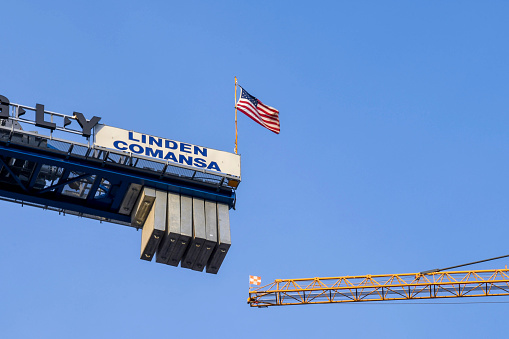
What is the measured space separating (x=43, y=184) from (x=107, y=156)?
5.01m

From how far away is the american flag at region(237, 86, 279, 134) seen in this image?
81500 millimetres

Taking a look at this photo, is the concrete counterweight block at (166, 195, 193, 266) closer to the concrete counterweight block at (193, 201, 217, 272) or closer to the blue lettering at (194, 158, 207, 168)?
the concrete counterweight block at (193, 201, 217, 272)

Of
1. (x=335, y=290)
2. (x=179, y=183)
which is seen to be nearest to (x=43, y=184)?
(x=179, y=183)

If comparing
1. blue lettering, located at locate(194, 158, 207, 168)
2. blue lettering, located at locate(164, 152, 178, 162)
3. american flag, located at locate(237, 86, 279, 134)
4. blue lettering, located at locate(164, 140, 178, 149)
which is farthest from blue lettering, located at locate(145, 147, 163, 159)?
american flag, located at locate(237, 86, 279, 134)

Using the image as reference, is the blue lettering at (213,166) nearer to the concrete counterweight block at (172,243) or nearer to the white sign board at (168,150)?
the white sign board at (168,150)

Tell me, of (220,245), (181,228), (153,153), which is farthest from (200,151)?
(220,245)

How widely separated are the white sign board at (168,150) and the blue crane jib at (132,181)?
0.06m

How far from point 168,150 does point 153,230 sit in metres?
6.33

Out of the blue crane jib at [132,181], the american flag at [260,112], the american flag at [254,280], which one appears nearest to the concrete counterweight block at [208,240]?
the blue crane jib at [132,181]

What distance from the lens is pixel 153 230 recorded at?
67.8m

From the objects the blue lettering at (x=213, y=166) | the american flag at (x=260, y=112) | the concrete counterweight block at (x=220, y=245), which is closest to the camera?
the concrete counterweight block at (x=220, y=245)

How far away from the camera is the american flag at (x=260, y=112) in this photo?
267 feet

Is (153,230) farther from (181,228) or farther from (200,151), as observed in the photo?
(200,151)

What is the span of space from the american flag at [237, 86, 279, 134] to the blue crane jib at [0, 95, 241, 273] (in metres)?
8.95
